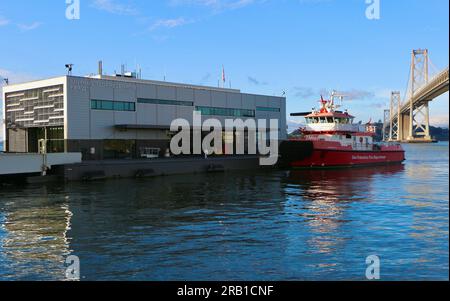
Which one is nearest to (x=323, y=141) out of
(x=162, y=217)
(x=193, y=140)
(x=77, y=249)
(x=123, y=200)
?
(x=193, y=140)

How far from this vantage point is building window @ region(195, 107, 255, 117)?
6786cm

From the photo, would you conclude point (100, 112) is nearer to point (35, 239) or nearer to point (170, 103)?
point (170, 103)

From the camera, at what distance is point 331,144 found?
6122 centimetres

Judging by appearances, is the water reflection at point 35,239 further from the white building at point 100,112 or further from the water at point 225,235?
the white building at point 100,112

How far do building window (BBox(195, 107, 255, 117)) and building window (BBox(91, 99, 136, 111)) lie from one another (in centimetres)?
1121

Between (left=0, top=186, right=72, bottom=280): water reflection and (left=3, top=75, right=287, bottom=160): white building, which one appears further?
(left=3, top=75, right=287, bottom=160): white building

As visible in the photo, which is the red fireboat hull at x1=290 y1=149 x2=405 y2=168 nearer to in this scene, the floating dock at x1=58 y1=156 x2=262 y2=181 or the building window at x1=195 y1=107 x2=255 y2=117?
the floating dock at x1=58 y1=156 x2=262 y2=181

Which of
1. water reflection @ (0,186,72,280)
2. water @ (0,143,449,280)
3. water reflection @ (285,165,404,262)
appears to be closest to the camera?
water @ (0,143,449,280)

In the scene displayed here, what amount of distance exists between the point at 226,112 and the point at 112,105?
19900mm

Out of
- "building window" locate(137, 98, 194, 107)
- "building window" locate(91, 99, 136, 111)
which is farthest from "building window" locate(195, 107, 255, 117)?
"building window" locate(91, 99, 136, 111)

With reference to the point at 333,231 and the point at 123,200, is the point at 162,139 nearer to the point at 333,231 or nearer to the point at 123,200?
the point at 123,200

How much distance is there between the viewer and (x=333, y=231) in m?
19.3

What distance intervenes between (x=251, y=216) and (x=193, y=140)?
45.5m

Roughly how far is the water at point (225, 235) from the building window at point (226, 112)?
35010 millimetres
